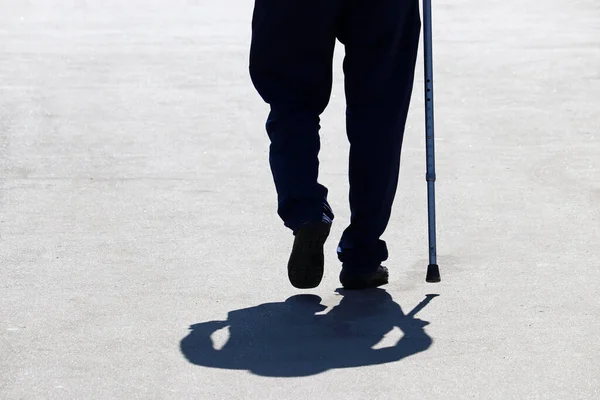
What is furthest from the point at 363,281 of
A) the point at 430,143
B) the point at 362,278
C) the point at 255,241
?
the point at 255,241

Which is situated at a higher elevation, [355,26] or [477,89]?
[355,26]

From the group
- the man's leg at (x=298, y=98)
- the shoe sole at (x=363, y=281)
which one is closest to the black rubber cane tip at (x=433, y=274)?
the shoe sole at (x=363, y=281)

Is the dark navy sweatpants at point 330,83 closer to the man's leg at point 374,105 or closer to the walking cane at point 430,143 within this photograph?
the man's leg at point 374,105

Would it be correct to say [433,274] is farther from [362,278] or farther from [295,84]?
[295,84]

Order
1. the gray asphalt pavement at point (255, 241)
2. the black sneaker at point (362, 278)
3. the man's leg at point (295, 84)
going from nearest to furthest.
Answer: the gray asphalt pavement at point (255, 241)
the man's leg at point (295, 84)
the black sneaker at point (362, 278)

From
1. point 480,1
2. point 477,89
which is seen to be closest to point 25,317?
point 477,89

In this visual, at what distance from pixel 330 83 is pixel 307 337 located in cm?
97

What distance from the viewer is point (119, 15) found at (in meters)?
13.4

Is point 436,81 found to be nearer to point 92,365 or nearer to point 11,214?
point 11,214

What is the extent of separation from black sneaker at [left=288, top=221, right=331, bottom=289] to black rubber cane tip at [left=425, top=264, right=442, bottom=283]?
512mm

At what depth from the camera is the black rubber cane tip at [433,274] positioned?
552 centimetres

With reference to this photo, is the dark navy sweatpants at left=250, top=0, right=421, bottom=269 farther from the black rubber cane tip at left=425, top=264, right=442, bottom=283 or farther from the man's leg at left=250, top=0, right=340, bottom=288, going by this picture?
the black rubber cane tip at left=425, top=264, right=442, bottom=283

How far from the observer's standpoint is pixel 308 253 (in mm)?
5184

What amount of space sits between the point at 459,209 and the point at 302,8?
1789 mm
